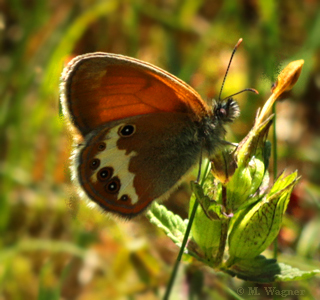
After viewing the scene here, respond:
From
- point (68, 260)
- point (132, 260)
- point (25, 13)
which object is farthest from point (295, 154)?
point (25, 13)

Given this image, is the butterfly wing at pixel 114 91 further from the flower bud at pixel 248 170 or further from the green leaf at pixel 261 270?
the green leaf at pixel 261 270

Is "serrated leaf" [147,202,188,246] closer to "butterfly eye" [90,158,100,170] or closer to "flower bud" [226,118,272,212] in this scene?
"flower bud" [226,118,272,212]

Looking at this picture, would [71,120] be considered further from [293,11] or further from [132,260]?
[293,11]

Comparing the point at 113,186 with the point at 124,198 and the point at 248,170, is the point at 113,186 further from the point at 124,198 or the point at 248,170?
the point at 248,170

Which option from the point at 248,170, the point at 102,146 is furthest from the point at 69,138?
the point at 248,170

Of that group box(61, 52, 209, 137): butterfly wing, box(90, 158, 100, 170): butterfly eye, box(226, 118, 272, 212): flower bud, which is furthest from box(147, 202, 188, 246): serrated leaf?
box(61, 52, 209, 137): butterfly wing

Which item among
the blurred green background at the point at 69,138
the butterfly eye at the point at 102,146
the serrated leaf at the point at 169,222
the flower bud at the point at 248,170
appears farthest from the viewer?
the blurred green background at the point at 69,138

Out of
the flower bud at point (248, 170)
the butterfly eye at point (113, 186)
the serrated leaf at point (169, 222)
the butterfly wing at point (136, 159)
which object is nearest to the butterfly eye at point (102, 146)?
the butterfly wing at point (136, 159)
